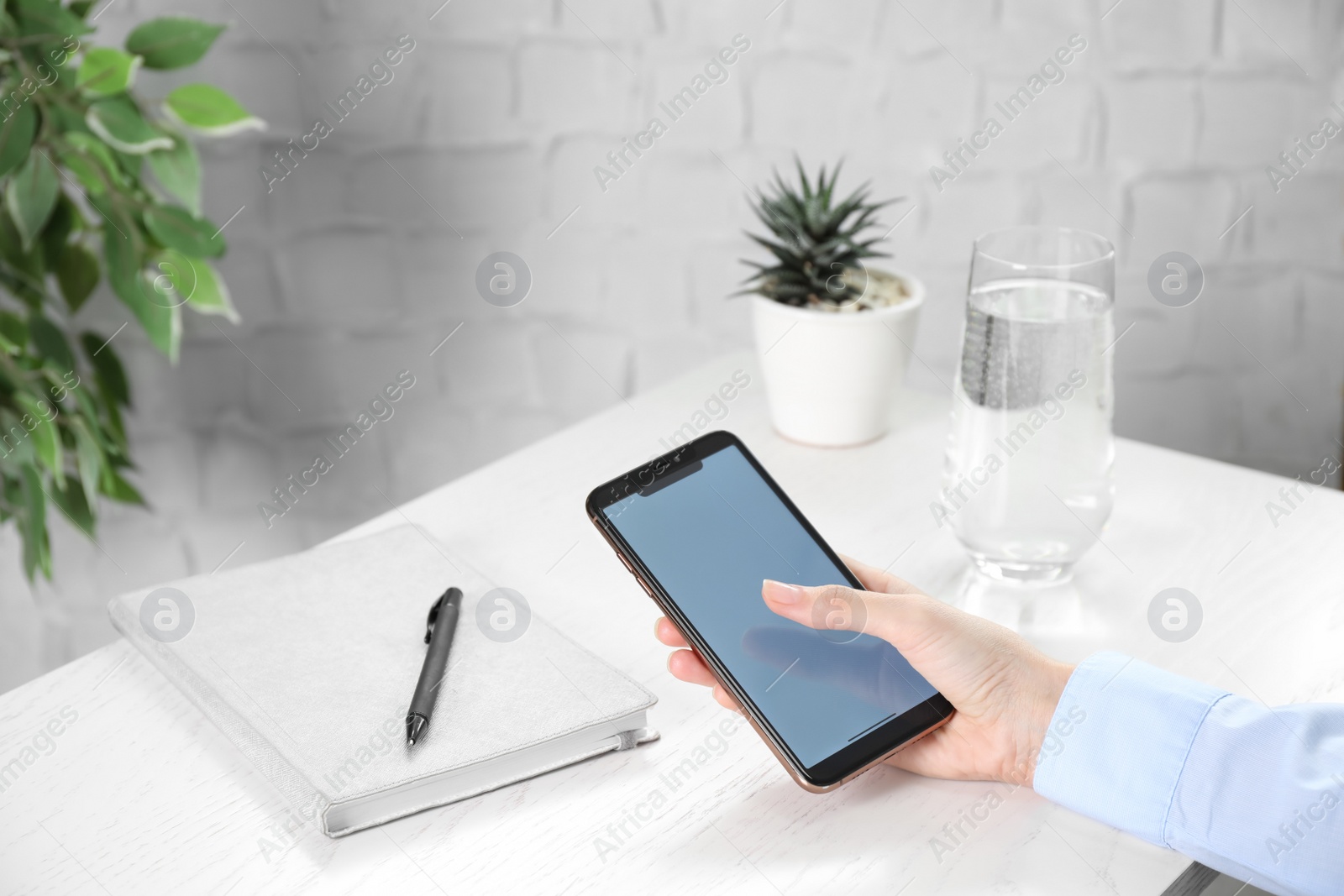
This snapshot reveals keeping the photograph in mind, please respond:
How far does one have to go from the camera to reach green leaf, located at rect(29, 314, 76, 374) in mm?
1250

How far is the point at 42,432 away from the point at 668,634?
2.35 feet

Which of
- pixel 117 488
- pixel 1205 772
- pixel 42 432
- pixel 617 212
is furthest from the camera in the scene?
pixel 617 212

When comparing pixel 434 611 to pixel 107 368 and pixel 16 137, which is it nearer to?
pixel 16 137

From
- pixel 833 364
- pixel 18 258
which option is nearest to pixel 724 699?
pixel 833 364

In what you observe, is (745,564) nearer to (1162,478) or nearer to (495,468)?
(495,468)

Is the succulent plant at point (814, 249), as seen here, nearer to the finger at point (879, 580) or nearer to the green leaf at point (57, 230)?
the finger at point (879, 580)

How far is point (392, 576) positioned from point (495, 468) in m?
0.22

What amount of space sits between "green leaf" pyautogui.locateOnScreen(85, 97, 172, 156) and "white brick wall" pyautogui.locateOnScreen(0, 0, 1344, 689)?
0.54 m

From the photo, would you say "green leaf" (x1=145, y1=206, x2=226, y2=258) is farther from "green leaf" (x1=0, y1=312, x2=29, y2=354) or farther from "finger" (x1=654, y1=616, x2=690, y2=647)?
"finger" (x1=654, y1=616, x2=690, y2=647)

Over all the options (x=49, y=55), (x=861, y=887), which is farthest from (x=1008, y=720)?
(x=49, y=55)

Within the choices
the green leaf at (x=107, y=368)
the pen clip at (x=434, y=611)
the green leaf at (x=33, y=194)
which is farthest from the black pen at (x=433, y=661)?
the green leaf at (x=107, y=368)

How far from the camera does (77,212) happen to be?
1.22 m

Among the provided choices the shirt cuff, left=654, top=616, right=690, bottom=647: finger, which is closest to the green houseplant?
left=654, top=616, right=690, bottom=647: finger

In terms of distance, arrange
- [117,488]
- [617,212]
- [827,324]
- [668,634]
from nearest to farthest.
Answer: [668,634] < [827,324] < [117,488] < [617,212]
